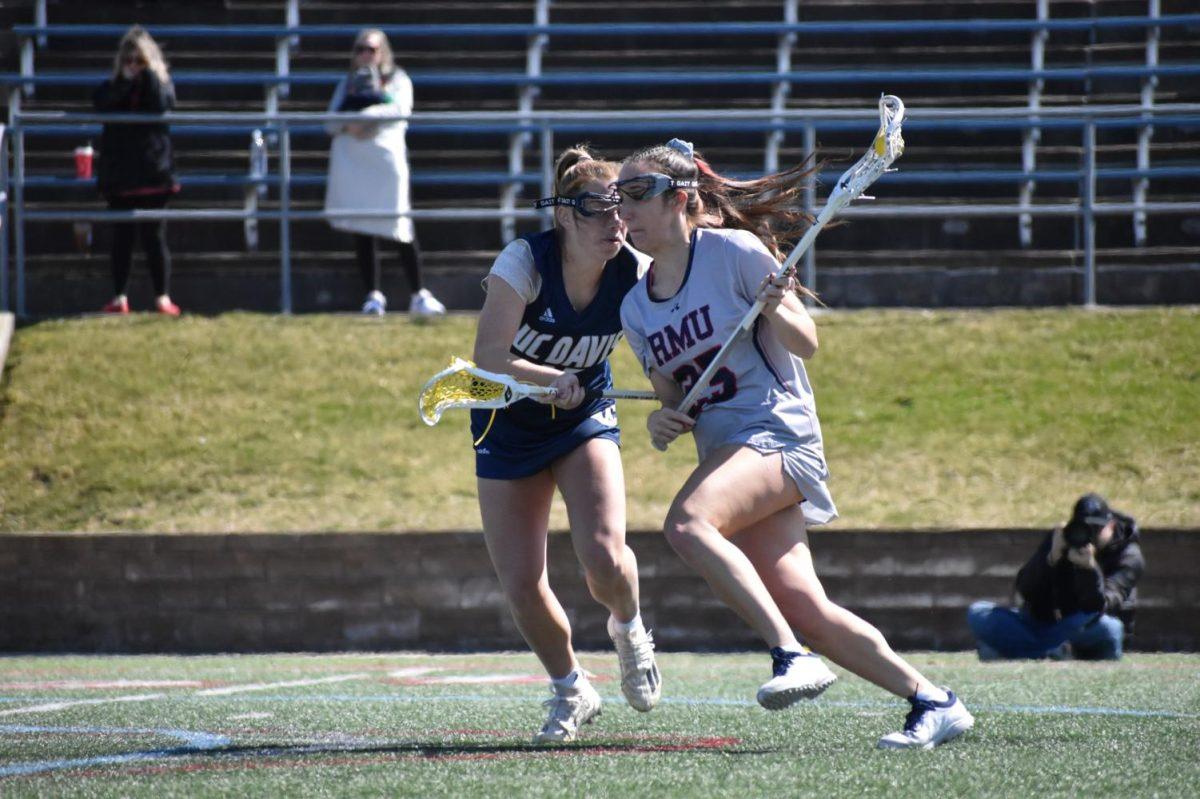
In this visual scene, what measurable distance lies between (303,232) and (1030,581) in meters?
8.58

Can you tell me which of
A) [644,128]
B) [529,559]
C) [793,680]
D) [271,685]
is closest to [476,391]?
[529,559]

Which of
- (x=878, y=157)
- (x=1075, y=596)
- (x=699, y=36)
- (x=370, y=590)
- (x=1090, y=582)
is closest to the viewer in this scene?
(x=878, y=157)

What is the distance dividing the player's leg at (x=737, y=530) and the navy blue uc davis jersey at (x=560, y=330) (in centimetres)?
78

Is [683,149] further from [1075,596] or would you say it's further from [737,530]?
[1075,596]

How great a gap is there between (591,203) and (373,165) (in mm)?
8562

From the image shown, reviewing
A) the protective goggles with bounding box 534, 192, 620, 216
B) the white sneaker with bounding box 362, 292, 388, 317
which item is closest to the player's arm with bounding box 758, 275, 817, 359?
the protective goggles with bounding box 534, 192, 620, 216

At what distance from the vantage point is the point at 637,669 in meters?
5.86

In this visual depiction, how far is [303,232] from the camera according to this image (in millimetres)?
16156

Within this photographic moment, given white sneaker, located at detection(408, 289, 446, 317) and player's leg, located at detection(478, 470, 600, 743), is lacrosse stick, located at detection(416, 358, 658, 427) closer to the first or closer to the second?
player's leg, located at detection(478, 470, 600, 743)

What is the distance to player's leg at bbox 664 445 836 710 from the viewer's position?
5.01 metres

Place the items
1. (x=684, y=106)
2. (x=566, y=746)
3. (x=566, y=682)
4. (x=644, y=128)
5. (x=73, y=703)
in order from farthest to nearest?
(x=684, y=106), (x=644, y=128), (x=73, y=703), (x=566, y=682), (x=566, y=746)

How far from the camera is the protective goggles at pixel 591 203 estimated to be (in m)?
5.77

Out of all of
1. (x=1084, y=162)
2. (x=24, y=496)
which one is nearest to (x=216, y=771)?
(x=24, y=496)

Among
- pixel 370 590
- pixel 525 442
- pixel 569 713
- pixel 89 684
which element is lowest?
pixel 370 590
